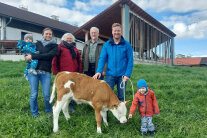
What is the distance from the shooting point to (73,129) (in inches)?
140

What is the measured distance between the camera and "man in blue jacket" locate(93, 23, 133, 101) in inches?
152

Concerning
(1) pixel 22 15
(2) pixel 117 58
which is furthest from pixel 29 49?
(1) pixel 22 15

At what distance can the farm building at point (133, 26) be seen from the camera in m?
12.4

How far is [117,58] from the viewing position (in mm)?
3895

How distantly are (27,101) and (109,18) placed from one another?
38.3 ft

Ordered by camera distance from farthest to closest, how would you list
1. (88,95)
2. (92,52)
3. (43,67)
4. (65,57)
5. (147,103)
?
(92,52)
(65,57)
(43,67)
(88,95)
(147,103)

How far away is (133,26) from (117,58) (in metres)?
11.8

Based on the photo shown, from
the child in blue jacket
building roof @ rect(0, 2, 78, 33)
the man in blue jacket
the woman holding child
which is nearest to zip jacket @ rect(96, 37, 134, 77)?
the man in blue jacket

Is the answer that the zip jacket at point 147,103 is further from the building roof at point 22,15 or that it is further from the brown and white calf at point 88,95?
the building roof at point 22,15

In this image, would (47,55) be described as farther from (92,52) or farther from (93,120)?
(93,120)

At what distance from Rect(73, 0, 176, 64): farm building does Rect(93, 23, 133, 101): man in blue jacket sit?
8.66 m

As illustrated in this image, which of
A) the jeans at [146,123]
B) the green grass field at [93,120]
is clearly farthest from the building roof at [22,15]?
the jeans at [146,123]

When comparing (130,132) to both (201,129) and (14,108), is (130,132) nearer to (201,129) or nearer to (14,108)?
(201,129)

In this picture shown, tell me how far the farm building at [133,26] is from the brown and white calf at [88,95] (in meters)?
9.19
